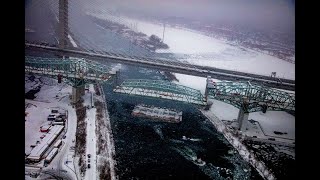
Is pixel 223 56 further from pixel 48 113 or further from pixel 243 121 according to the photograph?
pixel 48 113

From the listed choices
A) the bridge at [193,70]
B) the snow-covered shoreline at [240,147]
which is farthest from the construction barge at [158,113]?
the bridge at [193,70]

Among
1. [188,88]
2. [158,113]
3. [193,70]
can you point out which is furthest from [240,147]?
[193,70]

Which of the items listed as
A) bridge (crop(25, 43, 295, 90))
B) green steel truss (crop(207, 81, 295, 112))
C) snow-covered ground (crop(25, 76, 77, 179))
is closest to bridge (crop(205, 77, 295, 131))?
green steel truss (crop(207, 81, 295, 112))

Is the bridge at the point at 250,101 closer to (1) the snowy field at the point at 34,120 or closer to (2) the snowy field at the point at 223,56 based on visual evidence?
(1) the snowy field at the point at 34,120

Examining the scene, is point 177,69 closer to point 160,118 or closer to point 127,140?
point 160,118

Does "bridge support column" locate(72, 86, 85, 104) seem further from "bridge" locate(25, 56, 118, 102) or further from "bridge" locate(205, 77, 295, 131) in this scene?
"bridge" locate(205, 77, 295, 131)

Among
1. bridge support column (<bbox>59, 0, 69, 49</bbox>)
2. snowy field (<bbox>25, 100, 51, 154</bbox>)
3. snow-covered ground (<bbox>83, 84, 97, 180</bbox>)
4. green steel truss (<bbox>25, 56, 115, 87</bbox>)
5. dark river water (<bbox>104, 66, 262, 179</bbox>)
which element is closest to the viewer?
snow-covered ground (<bbox>83, 84, 97, 180</bbox>)
